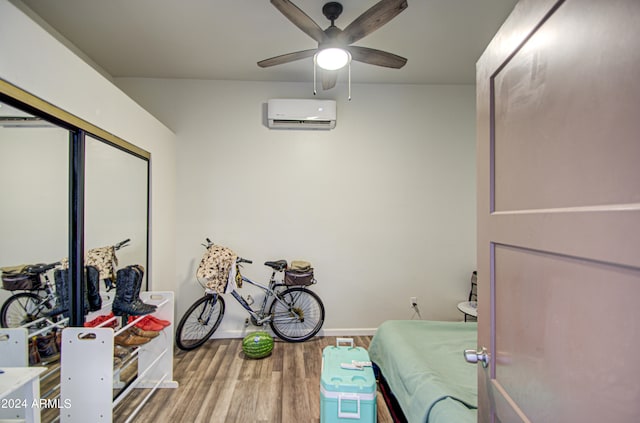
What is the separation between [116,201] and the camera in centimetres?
222

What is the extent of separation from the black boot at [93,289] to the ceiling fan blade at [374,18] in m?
2.28

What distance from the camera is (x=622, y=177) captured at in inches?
19.0

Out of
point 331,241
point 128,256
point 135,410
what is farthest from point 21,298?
point 331,241

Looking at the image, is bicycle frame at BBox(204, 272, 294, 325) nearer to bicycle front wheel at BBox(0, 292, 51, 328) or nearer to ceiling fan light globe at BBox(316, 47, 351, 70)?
bicycle front wheel at BBox(0, 292, 51, 328)

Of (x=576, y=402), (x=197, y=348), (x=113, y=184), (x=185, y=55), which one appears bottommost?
(x=197, y=348)

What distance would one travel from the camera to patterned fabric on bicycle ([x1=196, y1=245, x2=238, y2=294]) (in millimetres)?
2885

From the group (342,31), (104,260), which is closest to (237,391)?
(104,260)

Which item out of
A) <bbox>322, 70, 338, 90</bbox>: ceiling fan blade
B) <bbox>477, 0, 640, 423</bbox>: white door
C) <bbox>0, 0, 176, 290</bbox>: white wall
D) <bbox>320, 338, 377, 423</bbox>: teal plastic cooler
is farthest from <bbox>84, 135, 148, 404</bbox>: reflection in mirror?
<bbox>477, 0, 640, 423</bbox>: white door

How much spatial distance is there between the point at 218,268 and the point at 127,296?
93cm

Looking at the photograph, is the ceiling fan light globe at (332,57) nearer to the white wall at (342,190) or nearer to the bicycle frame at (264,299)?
the white wall at (342,190)

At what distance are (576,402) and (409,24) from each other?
8.70ft

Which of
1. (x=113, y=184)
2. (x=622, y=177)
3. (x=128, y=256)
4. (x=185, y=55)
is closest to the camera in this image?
(x=622, y=177)

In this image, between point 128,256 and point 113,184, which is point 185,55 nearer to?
point 113,184

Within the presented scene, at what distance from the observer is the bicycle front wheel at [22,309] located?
140 centimetres
